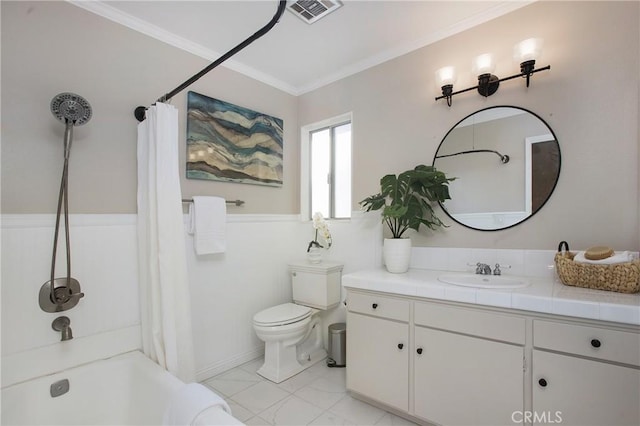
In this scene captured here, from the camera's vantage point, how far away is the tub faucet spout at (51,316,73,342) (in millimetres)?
1591

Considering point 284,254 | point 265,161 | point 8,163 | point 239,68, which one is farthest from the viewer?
point 284,254

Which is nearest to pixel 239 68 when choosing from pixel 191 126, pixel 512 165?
pixel 191 126

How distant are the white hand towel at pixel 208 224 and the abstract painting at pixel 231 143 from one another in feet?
0.71

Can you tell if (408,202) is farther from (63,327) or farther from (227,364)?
(63,327)

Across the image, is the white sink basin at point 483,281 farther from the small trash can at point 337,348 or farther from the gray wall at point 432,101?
the small trash can at point 337,348

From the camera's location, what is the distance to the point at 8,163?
1.51 metres

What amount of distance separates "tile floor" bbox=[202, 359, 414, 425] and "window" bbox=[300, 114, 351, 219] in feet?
4.62

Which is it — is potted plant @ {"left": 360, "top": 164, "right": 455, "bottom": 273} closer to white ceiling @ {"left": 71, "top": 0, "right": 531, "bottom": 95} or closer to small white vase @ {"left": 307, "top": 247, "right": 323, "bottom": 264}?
small white vase @ {"left": 307, "top": 247, "right": 323, "bottom": 264}

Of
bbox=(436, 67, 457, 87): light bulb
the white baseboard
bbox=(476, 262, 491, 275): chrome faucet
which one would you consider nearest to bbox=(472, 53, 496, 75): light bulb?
bbox=(436, 67, 457, 87): light bulb

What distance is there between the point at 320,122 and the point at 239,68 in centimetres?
86

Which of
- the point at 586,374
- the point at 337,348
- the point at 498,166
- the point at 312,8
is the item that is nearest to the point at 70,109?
the point at 312,8

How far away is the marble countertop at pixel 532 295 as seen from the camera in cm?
119

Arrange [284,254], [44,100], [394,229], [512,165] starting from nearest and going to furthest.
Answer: [44,100]
[512,165]
[394,229]
[284,254]

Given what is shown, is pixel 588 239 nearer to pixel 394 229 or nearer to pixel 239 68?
pixel 394 229
